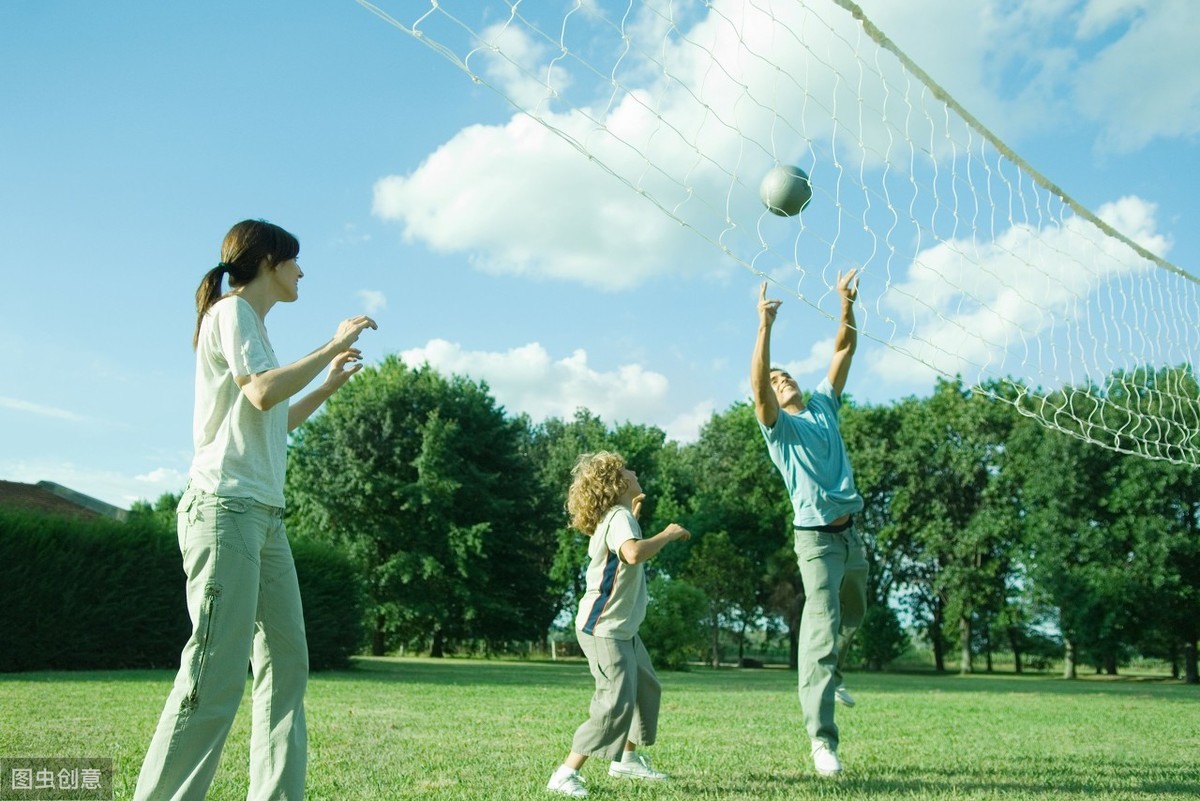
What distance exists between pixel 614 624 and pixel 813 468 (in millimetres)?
1438

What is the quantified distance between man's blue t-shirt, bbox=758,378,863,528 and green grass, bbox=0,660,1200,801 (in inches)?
53.7

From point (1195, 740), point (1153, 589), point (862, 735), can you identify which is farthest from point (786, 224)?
point (1153, 589)

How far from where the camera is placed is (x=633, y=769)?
16.9ft

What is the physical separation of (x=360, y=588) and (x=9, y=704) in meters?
11.2

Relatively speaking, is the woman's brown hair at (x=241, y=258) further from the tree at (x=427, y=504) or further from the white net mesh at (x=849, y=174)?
the tree at (x=427, y=504)

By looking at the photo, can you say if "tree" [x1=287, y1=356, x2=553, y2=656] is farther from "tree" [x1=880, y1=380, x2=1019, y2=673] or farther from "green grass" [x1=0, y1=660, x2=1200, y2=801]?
"green grass" [x1=0, y1=660, x2=1200, y2=801]

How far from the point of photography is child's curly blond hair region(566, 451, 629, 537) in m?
5.22

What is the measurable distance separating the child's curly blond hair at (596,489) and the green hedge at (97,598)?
13.9 metres

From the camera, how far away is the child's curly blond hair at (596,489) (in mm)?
5219

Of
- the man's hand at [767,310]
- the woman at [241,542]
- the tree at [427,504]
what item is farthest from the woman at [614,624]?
the tree at [427,504]

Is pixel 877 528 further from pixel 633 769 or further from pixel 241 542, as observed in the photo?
pixel 241 542

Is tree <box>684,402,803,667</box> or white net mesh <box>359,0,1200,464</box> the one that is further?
tree <box>684,402,803,667</box>

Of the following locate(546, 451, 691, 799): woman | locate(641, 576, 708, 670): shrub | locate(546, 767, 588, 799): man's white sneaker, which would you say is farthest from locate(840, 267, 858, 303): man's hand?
locate(641, 576, 708, 670): shrub

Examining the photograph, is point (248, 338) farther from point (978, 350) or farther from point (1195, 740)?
point (1195, 740)
